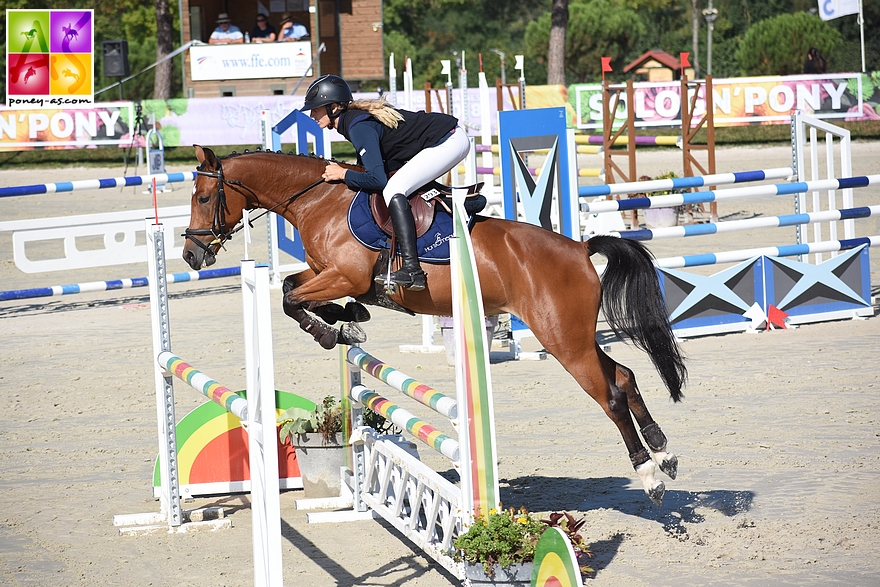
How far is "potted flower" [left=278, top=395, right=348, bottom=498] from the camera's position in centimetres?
472

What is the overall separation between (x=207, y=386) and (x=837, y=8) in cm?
1543

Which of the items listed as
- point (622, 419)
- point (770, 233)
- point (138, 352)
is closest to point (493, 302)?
point (622, 419)

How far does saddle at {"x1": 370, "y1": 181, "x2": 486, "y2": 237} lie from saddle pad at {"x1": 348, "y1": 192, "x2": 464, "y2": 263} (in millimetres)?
24

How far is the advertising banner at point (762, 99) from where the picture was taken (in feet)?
67.9

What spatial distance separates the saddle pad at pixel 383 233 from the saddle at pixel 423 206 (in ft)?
0.08

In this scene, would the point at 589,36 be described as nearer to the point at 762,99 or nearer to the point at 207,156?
the point at 762,99

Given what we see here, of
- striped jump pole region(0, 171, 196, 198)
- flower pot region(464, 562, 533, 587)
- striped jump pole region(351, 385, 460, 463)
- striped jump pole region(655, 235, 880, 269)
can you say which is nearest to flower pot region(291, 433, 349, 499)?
striped jump pole region(351, 385, 460, 463)

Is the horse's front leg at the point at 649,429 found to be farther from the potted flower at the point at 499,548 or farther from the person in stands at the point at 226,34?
the person in stands at the point at 226,34

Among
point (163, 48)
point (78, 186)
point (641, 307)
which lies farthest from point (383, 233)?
point (163, 48)

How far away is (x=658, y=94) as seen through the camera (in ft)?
68.2

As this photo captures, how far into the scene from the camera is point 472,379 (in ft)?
10.3

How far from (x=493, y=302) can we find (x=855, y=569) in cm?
174

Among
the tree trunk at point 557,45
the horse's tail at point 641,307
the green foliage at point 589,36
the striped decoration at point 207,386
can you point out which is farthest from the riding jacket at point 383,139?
the green foliage at point 589,36

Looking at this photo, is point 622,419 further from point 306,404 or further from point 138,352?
point 138,352
